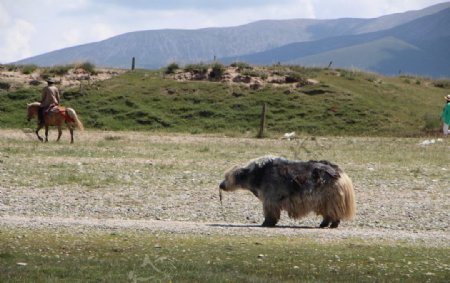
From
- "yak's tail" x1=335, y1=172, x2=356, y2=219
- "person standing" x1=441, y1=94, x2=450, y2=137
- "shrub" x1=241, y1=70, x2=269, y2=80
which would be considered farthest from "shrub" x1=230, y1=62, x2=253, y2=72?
"yak's tail" x1=335, y1=172, x2=356, y2=219

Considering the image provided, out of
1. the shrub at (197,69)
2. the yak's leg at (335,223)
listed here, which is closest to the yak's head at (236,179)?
the yak's leg at (335,223)

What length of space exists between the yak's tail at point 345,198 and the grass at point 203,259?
2.13 metres

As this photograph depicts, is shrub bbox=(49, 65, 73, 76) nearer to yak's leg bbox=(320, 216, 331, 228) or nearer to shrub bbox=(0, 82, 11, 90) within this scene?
shrub bbox=(0, 82, 11, 90)

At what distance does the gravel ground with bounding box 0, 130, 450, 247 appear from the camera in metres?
17.7

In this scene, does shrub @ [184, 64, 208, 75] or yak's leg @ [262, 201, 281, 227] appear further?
shrub @ [184, 64, 208, 75]

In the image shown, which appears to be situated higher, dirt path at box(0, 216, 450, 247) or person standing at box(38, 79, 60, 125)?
person standing at box(38, 79, 60, 125)

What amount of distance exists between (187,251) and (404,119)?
40.5m

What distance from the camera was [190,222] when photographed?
18906 mm

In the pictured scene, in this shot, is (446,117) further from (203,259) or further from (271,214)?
(203,259)

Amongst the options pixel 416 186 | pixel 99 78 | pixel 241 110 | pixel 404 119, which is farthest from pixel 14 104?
pixel 416 186

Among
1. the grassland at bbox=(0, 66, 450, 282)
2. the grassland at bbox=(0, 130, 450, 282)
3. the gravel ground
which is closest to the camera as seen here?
the grassland at bbox=(0, 130, 450, 282)

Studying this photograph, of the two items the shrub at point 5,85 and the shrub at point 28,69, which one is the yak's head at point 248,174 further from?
the shrub at point 28,69

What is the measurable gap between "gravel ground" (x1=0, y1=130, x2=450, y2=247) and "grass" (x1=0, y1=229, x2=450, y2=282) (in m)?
1.28

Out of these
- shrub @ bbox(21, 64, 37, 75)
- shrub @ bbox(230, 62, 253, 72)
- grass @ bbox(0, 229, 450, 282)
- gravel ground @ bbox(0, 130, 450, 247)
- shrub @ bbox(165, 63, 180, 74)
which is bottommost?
gravel ground @ bbox(0, 130, 450, 247)
